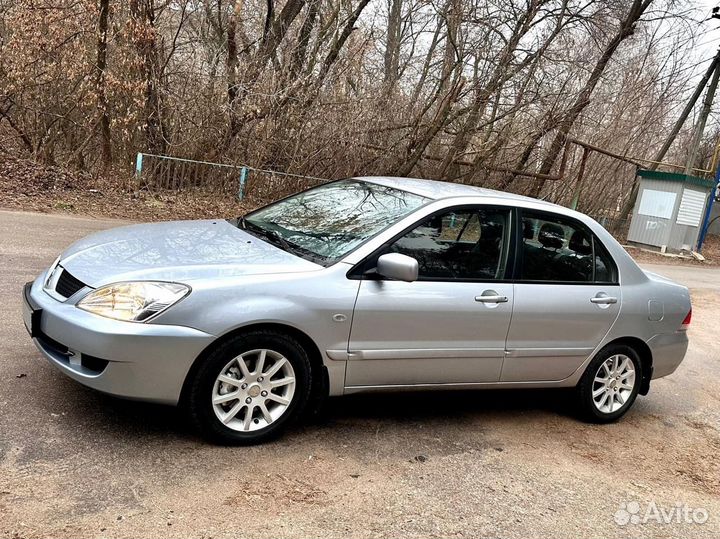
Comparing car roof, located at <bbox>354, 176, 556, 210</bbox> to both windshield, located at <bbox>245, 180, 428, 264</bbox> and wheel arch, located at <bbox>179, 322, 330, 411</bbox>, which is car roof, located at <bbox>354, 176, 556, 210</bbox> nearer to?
windshield, located at <bbox>245, 180, 428, 264</bbox>

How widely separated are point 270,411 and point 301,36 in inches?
492

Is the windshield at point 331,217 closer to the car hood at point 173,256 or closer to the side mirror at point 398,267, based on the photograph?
the car hood at point 173,256

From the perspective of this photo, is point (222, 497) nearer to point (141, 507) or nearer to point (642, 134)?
point (141, 507)

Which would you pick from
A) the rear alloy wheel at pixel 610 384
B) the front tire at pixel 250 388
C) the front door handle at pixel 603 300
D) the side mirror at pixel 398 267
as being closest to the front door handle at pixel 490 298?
the side mirror at pixel 398 267

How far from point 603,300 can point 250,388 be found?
8.73ft

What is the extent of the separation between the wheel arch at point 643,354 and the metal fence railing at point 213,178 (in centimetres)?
1011

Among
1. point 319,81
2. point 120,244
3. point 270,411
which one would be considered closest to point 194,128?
point 319,81

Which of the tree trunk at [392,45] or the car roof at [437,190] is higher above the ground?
the tree trunk at [392,45]

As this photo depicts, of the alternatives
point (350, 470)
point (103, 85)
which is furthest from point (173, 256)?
point (103, 85)

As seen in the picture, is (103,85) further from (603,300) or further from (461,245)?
(603,300)

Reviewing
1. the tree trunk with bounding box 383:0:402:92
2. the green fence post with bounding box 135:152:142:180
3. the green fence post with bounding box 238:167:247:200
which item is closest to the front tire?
the green fence post with bounding box 135:152:142:180

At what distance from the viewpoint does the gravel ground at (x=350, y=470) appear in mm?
3068

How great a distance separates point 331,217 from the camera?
14.9 feet

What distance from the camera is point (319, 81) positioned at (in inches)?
559
